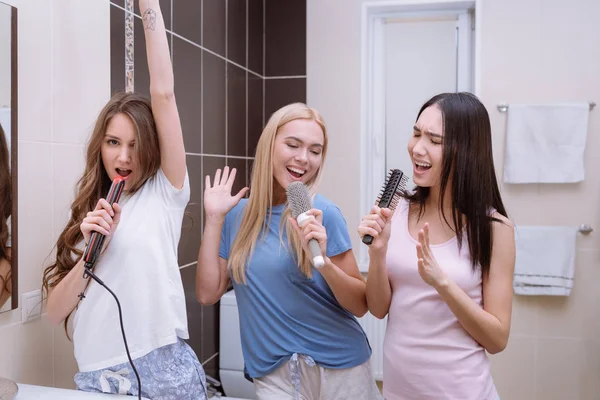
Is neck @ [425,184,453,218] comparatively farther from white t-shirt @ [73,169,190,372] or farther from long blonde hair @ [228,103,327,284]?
white t-shirt @ [73,169,190,372]

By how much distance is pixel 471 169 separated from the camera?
1399 mm

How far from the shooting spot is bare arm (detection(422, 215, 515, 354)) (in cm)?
135

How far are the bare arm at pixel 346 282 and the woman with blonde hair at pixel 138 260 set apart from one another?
1.20ft

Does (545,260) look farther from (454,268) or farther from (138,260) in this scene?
(138,260)

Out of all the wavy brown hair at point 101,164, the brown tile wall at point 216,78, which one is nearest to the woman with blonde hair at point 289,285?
the wavy brown hair at point 101,164

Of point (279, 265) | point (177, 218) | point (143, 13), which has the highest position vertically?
point (143, 13)

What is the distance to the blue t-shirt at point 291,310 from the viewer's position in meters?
1.53

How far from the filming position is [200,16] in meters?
2.52

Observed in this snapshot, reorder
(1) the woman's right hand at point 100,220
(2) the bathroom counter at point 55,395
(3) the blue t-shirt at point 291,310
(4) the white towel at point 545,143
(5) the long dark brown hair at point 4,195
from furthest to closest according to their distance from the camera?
1. (4) the white towel at point 545,143
2. (3) the blue t-shirt at point 291,310
3. (5) the long dark brown hair at point 4,195
4. (2) the bathroom counter at point 55,395
5. (1) the woman's right hand at point 100,220

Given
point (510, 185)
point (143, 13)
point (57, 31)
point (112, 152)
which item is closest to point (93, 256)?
point (112, 152)

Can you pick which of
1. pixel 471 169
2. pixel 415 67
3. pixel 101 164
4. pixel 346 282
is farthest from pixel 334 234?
pixel 415 67

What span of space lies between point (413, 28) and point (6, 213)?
2332 mm

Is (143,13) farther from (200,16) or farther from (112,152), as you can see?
(200,16)

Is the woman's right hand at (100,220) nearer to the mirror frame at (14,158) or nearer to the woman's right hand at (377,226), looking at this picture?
the mirror frame at (14,158)
